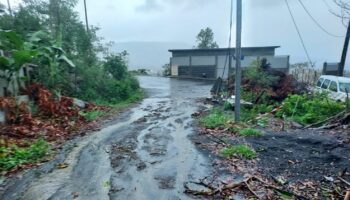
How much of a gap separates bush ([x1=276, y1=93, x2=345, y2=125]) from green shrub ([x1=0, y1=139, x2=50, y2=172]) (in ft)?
27.3

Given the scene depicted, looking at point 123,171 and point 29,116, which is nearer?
point 123,171

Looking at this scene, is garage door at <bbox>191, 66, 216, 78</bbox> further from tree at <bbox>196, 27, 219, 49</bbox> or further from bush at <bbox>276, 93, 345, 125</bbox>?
bush at <bbox>276, 93, 345, 125</bbox>

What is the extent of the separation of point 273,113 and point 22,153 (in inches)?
356

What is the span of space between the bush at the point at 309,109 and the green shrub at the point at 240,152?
4.65 metres

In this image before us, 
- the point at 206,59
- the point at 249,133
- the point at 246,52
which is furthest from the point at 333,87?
the point at 206,59

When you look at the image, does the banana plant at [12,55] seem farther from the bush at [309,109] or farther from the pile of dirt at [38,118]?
the bush at [309,109]

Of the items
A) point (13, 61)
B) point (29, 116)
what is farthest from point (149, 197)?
point (13, 61)

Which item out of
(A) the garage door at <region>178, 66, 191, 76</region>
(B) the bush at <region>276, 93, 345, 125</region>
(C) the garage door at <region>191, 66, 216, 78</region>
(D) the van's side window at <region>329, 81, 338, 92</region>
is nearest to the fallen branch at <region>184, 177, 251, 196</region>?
(B) the bush at <region>276, 93, 345, 125</region>

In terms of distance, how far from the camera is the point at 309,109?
11.1 meters

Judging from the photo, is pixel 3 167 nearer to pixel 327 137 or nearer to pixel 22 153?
pixel 22 153

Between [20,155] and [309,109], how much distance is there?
31.7 ft

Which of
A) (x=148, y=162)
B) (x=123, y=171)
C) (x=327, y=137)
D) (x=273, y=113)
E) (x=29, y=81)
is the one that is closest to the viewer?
(x=123, y=171)

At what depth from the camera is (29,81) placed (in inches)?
428

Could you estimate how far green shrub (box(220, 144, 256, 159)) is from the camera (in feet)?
21.2
